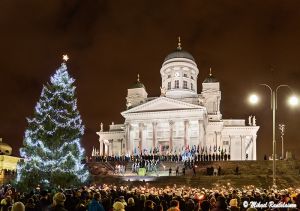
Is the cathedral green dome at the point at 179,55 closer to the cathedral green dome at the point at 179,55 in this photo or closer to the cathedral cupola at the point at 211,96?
the cathedral green dome at the point at 179,55

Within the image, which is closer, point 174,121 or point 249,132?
point 174,121

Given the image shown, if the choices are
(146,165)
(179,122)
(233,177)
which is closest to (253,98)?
(233,177)

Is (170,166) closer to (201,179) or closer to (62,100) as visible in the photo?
(201,179)

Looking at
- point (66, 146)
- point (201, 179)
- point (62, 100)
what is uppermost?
point (62, 100)

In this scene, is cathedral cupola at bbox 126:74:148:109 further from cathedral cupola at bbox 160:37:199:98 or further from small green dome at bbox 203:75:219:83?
small green dome at bbox 203:75:219:83

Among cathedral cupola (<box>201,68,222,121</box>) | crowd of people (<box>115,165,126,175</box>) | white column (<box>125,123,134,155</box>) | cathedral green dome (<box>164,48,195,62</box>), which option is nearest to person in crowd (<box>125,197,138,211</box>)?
crowd of people (<box>115,165,126,175</box>)

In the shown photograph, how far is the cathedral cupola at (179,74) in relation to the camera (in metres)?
80.9

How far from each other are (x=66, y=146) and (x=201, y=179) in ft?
46.7

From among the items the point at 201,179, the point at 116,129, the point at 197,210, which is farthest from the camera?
the point at 116,129

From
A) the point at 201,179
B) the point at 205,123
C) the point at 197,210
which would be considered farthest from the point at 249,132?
the point at 197,210

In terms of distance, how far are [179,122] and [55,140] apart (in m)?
37.5

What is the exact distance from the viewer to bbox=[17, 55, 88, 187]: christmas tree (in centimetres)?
3188

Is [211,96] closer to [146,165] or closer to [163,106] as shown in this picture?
[163,106]

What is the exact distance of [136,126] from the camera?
7088 cm
